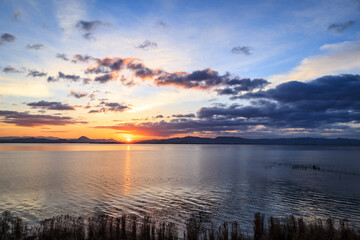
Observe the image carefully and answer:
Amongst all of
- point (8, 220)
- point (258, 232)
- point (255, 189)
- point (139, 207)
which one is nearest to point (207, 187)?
point (255, 189)

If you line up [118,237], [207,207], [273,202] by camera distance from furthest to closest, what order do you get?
[273,202] → [207,207] → [118,237]

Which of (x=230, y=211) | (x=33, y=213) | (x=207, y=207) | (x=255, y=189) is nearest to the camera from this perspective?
(x=33, y=213)

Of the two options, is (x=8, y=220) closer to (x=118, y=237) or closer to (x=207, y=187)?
(x=118, y=237)

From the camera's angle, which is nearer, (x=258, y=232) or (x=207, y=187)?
(x=258, y=232)

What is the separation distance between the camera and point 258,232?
20.8 meters

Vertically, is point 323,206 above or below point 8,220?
below

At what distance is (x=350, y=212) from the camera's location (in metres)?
32.1

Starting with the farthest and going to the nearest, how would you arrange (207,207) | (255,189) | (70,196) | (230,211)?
(255,189)
(70,196)
(207,207)
(230,211)

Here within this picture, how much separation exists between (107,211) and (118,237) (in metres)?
12.3

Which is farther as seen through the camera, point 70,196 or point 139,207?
point 70,196

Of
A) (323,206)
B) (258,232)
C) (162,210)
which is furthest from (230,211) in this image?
(323,206)

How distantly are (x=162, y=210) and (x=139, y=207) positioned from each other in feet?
12.9

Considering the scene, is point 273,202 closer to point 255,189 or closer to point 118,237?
point 255,189

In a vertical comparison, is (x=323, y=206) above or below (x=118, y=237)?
below
